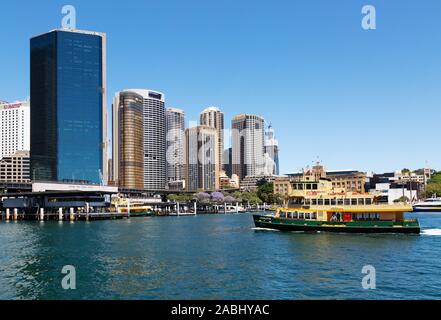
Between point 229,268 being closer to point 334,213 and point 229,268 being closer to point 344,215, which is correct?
point 334,213

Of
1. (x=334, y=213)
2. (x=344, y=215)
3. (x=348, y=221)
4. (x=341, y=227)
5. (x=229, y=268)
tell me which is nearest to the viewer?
(x=229, y=268)

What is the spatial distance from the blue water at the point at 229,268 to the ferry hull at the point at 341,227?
625 cm

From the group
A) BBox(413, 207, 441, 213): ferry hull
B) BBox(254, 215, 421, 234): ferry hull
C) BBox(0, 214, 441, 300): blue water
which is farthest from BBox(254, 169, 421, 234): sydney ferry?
BBox(413, 207, 441, 213): ferry hull

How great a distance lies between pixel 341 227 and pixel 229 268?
131 ft

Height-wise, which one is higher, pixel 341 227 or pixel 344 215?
pixel 344 215

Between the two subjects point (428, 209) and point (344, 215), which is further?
point (428, 209)

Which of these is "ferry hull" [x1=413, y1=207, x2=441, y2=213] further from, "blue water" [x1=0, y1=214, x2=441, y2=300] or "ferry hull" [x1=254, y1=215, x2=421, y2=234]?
"blue water" [x1=0, y1=214, x2=441, y2=300]

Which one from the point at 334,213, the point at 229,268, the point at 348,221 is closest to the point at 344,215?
the point at 348,221

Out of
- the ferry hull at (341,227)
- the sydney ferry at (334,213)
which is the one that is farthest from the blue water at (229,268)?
the sydney ferry at (334,213)

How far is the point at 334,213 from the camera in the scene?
267 feet

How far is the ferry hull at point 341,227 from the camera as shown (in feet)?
252

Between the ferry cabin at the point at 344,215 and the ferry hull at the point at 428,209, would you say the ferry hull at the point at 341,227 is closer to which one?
the ferry cabin at the point at 344,215

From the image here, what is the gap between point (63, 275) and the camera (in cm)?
4262
